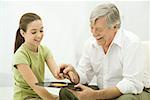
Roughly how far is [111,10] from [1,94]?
1.28 m

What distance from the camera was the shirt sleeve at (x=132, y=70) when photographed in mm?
1547

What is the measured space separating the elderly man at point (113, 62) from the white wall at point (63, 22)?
92 cm

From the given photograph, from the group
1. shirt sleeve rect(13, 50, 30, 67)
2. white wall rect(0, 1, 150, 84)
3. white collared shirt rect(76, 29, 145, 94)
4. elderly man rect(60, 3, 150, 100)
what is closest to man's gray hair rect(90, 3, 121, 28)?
elderly man rect(60, 3, 150, 100)

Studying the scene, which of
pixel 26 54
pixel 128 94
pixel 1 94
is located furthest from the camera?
pixel 1 94

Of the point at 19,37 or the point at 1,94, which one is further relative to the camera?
the point at 1,94

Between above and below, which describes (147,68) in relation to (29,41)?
below

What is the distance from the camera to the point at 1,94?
7.89 feet

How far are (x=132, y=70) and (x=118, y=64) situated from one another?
0.35 ft

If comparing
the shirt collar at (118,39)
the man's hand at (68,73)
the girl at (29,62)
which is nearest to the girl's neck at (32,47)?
the girl at (29,62)

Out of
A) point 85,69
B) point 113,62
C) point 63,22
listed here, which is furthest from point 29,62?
point 63,22

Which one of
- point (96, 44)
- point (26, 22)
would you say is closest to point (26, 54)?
point (26, 22)

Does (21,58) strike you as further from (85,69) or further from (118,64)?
(118,64)

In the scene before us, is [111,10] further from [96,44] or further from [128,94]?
[128,94]

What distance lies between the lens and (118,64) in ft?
5.42
